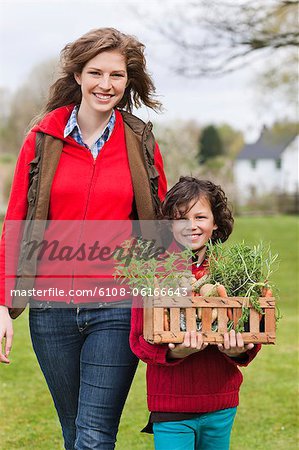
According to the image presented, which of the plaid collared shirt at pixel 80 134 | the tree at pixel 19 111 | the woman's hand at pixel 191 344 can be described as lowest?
the woman's hand at pixel 191 344

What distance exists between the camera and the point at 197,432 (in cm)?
345

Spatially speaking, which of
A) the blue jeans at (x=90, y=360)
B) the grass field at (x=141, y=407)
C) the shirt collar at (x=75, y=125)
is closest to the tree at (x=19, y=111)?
the grass field at (x=141, y=407)

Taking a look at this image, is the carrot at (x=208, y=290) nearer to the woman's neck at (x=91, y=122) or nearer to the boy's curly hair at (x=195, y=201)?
the boy's curly hair at (x=195, y=201)

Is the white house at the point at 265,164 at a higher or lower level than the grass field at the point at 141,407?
higher

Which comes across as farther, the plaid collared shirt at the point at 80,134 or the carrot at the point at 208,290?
the plaid collared shirt at the point at 80,134

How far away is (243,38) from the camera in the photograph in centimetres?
1484

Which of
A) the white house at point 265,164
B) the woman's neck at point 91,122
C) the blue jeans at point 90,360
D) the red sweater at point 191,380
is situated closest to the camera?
the red sweater at point 191,380

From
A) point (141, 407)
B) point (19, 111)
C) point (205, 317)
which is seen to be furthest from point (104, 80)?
point (19, 111)

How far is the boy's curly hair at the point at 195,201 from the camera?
3.60 m

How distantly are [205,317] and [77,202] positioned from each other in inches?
31.6

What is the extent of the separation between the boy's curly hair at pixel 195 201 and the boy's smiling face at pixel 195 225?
16 millimetres

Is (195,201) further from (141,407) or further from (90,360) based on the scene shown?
(141,407)

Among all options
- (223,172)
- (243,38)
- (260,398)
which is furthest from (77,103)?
(223,172)

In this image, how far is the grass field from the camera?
6.00 meters
